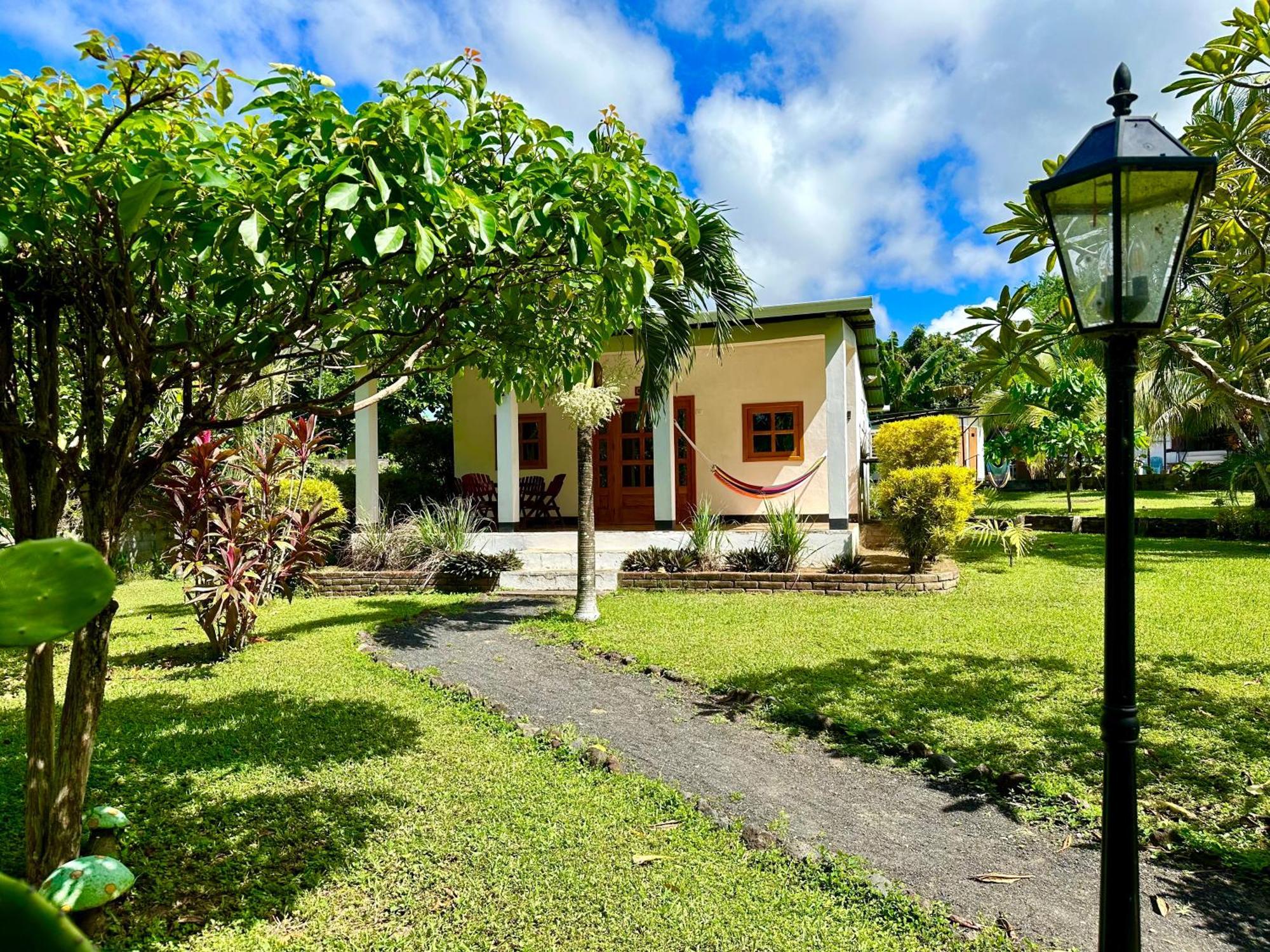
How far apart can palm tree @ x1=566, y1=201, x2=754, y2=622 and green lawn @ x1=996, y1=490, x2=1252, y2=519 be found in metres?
7.75

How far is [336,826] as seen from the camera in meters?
3.10

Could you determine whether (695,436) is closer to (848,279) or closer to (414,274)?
(848,279)

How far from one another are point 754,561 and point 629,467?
4.49 metres

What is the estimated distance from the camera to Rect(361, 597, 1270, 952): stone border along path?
2498 mm

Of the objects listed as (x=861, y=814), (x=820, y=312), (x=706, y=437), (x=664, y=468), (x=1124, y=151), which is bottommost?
(x=861, y=814)

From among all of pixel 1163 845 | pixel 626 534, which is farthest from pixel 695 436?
pixel 1163 845

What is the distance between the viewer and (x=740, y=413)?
42.2 ft

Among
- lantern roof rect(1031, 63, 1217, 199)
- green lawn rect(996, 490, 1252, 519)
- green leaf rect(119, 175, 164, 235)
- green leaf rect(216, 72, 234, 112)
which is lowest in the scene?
green lawn rect(996, 490, 1252, 519)

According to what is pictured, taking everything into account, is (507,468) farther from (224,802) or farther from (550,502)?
(224,802)

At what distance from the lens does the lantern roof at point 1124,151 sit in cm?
188

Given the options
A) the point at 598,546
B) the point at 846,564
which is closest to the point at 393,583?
the point at 598,546

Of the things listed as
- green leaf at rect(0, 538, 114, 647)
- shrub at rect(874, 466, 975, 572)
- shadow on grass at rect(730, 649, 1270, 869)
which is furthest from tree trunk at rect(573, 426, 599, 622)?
green leaf at rect(0, 538, 114, 647)

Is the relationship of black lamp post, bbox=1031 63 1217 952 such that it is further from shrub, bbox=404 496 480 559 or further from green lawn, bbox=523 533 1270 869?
shrub, bbox=404 496 480 559

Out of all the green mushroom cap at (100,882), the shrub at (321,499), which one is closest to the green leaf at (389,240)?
the green mushroom cap at (100,882)
